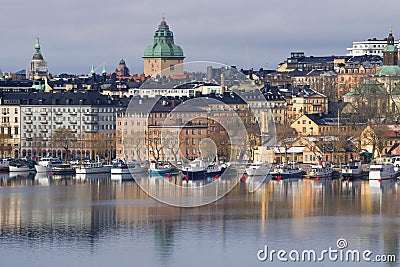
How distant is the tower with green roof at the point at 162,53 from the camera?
78.1 metres

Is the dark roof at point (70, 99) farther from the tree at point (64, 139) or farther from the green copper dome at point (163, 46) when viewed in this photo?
the green copper dome at point (163, 46)

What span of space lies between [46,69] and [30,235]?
64689mm

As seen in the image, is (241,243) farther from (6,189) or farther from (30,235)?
(6,189)

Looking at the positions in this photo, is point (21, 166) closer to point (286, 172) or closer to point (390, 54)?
point (286, 172)

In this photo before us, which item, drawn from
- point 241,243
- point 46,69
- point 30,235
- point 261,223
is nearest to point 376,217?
point 261,223

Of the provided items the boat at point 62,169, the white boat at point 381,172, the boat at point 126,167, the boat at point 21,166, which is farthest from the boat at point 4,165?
the white boat at point 381,172

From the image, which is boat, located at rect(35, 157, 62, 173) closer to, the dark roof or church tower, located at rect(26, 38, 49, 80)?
the dark roof

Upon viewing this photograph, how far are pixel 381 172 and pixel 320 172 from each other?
206 cm

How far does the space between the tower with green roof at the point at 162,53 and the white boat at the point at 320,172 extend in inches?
1255

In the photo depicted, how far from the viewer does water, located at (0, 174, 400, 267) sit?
28.3 meters

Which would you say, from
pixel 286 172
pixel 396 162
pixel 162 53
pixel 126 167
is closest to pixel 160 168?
pixel 126 167

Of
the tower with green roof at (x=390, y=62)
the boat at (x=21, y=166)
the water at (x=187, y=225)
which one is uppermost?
the tower with green roof at (x=390, y=62)

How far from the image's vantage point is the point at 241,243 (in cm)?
2942

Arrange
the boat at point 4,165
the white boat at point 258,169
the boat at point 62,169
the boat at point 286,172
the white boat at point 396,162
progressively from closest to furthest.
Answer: the boat at point 286,172, the white boat at point 258,169, the white boat at point 396,162, the boat at point 62,169, the boat at point 4,165
